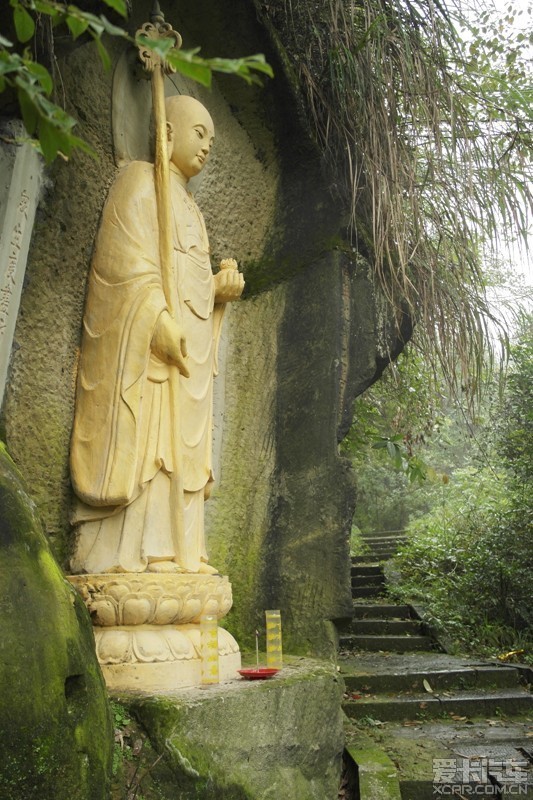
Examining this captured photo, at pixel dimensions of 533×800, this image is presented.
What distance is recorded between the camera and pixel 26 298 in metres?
3.32

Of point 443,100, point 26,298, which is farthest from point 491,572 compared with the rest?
point 26,298

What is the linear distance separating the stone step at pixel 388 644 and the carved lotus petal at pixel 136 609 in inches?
170

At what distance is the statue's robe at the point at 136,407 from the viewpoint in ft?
10.3

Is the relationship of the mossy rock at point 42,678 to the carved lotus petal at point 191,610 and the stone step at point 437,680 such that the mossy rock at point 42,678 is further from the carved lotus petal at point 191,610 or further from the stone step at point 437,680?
the stone step at point 437,680

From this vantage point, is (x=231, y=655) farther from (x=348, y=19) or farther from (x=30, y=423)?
(x=348, y=19)

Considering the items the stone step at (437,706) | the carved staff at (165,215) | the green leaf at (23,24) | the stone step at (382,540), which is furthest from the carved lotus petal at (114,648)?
the stone step at (382,540)

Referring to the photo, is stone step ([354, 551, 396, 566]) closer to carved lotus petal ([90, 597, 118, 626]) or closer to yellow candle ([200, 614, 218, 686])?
yellow candle ([200, 614, 218, 686])

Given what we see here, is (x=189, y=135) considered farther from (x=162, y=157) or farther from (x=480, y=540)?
(x=480, y=540)

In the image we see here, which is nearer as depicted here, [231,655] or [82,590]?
[82,590]

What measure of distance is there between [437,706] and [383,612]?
2744 mm

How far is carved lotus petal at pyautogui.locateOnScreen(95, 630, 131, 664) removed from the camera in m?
2.79

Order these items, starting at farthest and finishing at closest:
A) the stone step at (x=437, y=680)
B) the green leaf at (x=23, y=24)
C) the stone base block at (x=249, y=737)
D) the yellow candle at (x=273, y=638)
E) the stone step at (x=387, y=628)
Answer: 1. the stone step at (x=387, y=628)
2. the stone step at (x=437, y=680)
3. the yellow candle at (x=273, y=638)
4. the stone base block at (x=249, y=737)
5. the green leaf at (x=23, y=24)

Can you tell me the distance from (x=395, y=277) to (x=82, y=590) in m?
2.47

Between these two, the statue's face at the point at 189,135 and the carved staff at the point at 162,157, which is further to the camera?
the statue's face at the point at 189,135
